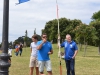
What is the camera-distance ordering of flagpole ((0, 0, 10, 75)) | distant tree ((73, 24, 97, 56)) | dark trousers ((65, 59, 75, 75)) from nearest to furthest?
1. flagpole ((0, 0, 10, 75))
2. dark trousers ((65, 59, 75, 75))
3. distant tree ((73, 24, 97, 56))

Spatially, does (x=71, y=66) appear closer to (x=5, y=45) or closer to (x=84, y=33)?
(x=5, y=45)

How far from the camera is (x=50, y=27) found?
237ft

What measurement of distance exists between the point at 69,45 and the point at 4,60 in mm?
4777

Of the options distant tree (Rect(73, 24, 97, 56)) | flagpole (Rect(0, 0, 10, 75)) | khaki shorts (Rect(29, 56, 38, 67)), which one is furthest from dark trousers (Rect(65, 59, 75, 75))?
distant tree (Rect(73, 24, 97, 56))

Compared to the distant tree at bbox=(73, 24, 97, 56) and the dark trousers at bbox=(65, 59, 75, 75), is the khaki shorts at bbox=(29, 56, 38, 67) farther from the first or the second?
the distant tree at bbox=(73, 24, 97, 56)

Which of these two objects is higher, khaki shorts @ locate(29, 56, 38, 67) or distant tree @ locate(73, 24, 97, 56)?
distant tree @ locate(73, 24, 97, 56)

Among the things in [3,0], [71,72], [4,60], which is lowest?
[71,72]

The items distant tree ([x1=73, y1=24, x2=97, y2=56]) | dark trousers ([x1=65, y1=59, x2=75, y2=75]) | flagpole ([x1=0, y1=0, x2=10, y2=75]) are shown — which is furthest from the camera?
distant tree ([x1=73, y1=24, x2=97, y2=56])

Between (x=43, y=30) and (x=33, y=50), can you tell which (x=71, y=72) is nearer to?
(x=33, y=50)

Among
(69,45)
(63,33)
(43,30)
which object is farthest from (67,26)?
(69,45)

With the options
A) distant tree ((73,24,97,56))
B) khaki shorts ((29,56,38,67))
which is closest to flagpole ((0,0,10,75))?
khaki shorts ((29,56,38,67))

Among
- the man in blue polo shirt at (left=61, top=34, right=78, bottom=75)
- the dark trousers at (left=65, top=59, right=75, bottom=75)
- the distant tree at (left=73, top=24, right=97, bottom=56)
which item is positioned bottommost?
the dark trousers at (left=65, top=59, right=75, bottom=75)

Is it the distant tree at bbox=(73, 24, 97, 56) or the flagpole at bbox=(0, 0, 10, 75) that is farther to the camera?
the distant tree at bbox=(73, 24, 97, 56)

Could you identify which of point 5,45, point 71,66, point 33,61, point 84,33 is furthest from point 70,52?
point 84,33
